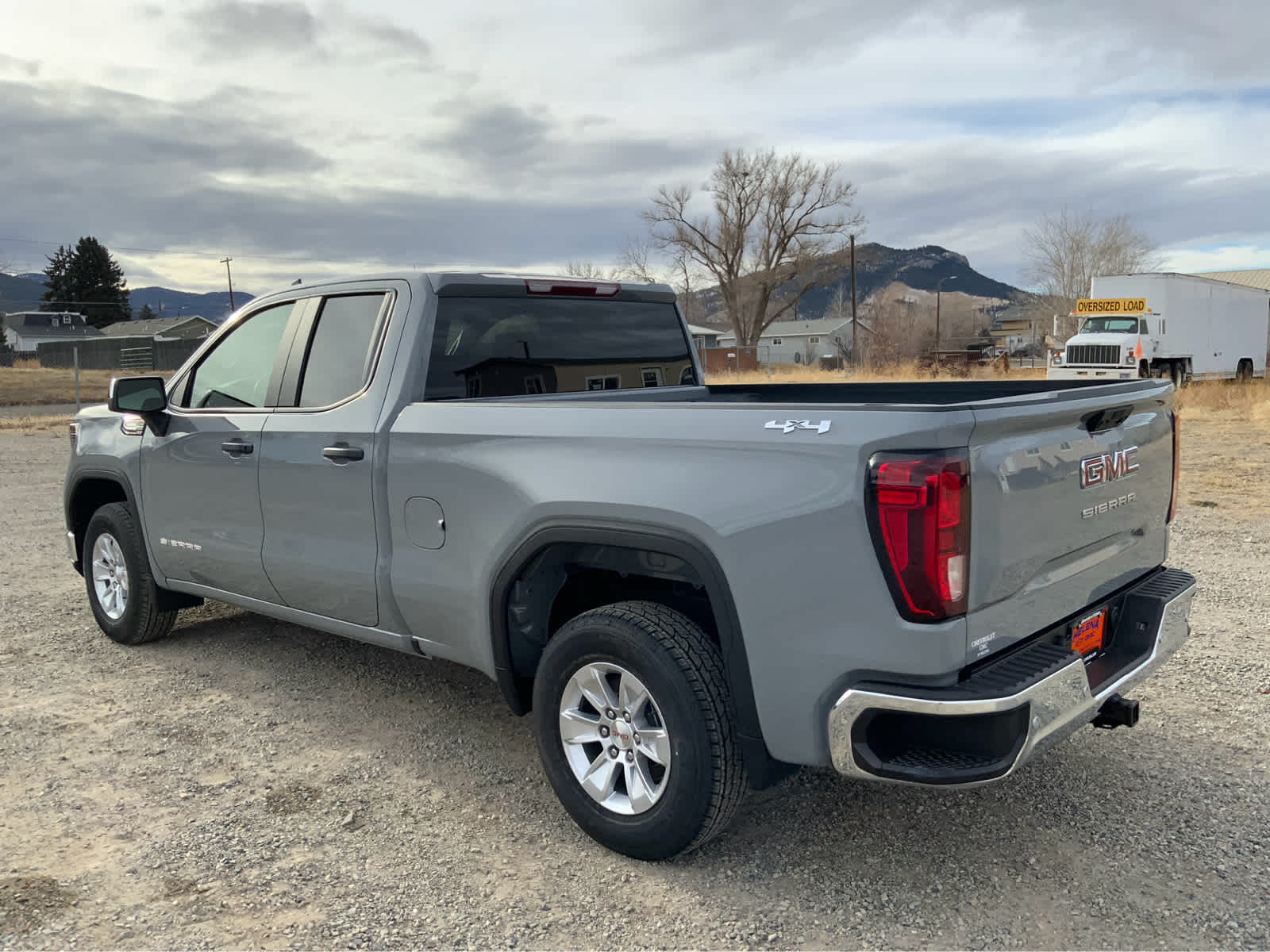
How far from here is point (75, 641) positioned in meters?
5.62

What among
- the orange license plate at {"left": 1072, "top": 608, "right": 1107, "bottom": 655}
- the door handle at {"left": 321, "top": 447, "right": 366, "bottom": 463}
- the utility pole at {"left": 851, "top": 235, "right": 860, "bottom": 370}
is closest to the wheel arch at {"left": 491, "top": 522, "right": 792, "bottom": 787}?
the door handle at {"left": 321, "top": 447, "right": 366, "bottom": 463}

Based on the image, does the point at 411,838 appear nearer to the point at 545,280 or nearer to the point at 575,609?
the point at 575,609

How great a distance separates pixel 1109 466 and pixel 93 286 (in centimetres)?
8967

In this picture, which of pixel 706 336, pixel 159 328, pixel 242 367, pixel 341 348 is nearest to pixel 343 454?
pixel 341 348

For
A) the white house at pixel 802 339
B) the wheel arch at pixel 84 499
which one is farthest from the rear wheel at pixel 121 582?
the white house at pixel 802 339

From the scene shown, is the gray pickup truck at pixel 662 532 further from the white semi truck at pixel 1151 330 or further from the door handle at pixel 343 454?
the white semi truck at pixel 1151 330

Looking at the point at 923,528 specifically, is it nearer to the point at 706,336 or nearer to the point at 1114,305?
the point at 1114,305

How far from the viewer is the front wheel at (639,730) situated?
2.93 meters

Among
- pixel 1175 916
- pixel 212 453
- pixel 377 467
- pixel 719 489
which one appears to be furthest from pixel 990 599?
pixel 212 453

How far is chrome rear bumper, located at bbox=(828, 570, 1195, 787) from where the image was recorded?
8.30 ft

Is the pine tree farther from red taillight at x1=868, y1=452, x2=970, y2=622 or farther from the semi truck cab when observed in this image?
red taillight at x1=868, y1=452, x2=970, y2=622

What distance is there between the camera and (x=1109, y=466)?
3.11m

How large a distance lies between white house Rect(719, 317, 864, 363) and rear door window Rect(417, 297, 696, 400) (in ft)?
305

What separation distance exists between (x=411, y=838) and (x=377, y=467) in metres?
1.37
